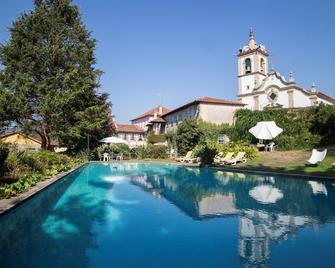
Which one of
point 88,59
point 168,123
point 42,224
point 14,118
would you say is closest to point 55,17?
point 88,59

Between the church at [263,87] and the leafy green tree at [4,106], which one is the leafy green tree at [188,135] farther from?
the leafy green tree at [4,106]

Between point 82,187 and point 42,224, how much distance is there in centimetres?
719

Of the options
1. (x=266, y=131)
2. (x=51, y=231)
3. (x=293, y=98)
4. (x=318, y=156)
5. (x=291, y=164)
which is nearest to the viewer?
(x=51, y=231)

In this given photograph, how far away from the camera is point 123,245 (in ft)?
19.9

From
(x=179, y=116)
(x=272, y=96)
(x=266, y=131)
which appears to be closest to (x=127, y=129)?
(x=179, y=116)

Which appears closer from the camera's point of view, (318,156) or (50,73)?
(318,156)

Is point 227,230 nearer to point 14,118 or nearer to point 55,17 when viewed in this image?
point 14,118

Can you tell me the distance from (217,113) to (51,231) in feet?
113

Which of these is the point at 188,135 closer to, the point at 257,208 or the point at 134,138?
the point at 257,208

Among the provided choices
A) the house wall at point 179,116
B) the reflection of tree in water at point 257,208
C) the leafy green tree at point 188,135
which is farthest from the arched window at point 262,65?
the reflection of tree in water at point 257,208

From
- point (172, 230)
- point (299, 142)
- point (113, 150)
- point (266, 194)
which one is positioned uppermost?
point (299, 142)

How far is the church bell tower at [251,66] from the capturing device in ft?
184

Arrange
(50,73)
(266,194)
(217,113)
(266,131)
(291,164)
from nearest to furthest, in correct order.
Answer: (266,194)
(291,164)
(266,131)
(50,73)
(217,113)

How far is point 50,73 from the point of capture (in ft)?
98.9
